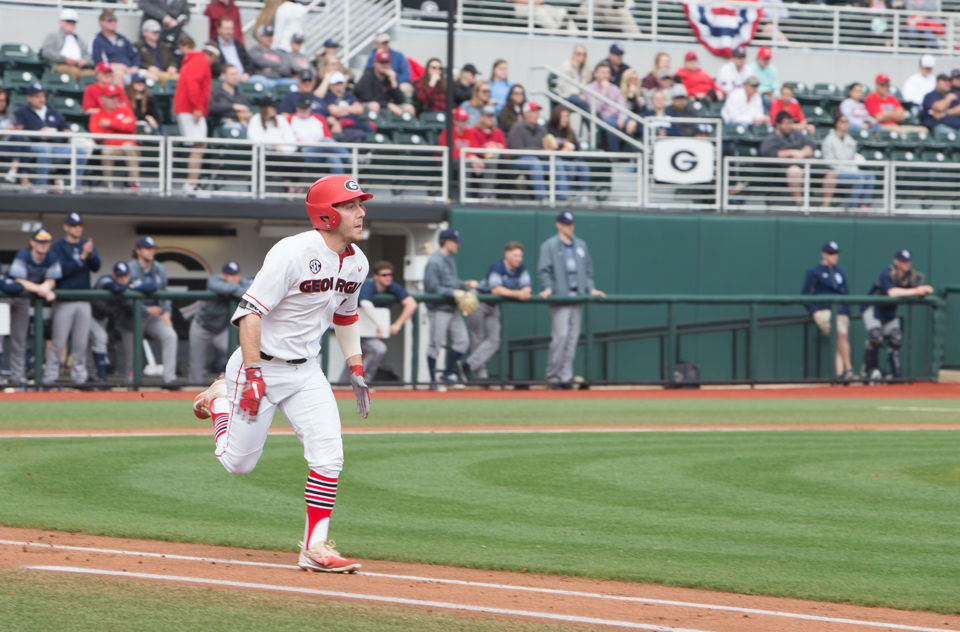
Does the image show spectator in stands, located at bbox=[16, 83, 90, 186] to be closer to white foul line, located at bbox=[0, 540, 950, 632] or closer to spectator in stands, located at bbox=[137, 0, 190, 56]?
spectator in stands, located at bbox=[137, 0, 190, 56]

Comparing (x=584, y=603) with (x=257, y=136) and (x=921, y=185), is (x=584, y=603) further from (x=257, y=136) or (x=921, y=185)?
(x=921, y=185)

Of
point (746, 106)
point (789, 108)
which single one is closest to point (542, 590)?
point (746, 106)

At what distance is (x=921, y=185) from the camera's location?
23.2 m

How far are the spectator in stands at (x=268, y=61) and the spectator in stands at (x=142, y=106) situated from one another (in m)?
2.26

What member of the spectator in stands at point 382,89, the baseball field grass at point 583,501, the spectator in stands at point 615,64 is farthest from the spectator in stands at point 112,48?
the baseball field grass at point 583,501

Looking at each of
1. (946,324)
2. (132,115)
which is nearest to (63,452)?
(132,115)

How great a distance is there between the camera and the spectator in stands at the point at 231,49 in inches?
816

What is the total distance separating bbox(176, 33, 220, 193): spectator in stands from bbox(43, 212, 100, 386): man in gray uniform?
99.6 inches

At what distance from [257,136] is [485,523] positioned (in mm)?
12493

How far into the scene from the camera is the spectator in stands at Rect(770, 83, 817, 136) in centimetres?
2342

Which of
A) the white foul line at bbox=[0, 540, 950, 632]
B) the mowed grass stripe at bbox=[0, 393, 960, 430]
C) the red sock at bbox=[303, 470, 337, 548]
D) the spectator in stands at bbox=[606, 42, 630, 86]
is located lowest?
the mowed grass stripe at bbox=[0, 393, 960, 430]

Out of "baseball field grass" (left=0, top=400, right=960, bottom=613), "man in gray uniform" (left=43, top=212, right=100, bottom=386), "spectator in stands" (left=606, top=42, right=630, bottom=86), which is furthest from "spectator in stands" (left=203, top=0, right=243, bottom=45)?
"baseball field grass" (left=0, top=400, right=960, bottom=613)

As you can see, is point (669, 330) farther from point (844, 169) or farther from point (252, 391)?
point (252, 391)

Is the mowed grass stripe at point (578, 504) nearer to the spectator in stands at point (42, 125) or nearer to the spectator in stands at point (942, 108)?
the spectator in stands at point (42, 125)
